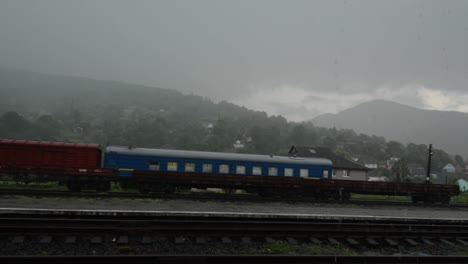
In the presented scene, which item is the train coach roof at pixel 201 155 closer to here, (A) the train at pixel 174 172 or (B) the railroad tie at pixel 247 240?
(A) the train at pixel 174 172

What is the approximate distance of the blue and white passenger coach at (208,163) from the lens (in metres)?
24.8

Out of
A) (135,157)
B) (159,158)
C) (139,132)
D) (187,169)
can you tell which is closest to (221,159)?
(187,169)

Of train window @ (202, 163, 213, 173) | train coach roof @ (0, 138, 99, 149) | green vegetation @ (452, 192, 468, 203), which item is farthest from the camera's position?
green vegetation @ (452, 192, 468, 203)

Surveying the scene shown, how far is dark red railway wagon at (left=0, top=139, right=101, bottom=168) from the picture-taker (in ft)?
76.0

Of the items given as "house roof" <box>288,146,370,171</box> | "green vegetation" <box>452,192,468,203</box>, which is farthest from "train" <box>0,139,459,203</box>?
"house roof" <box>288,146,370,171</box>

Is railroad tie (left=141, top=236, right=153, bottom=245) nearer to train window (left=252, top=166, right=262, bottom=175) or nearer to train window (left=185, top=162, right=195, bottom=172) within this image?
train window (left=185, top=162, right=195, bottom=172)

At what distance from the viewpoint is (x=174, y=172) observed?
2444cm

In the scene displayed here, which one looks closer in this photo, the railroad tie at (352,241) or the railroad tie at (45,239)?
the railroad tie at (45,239)

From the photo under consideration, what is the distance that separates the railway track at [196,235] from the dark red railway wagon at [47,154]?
12.7 metres

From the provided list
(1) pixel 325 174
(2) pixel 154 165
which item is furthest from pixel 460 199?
(2) pixel 154 165

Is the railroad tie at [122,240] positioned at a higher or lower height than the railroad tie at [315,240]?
higher

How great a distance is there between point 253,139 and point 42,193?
119 metres

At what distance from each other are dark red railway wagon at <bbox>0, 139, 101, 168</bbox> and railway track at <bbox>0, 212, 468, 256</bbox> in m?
12.7
